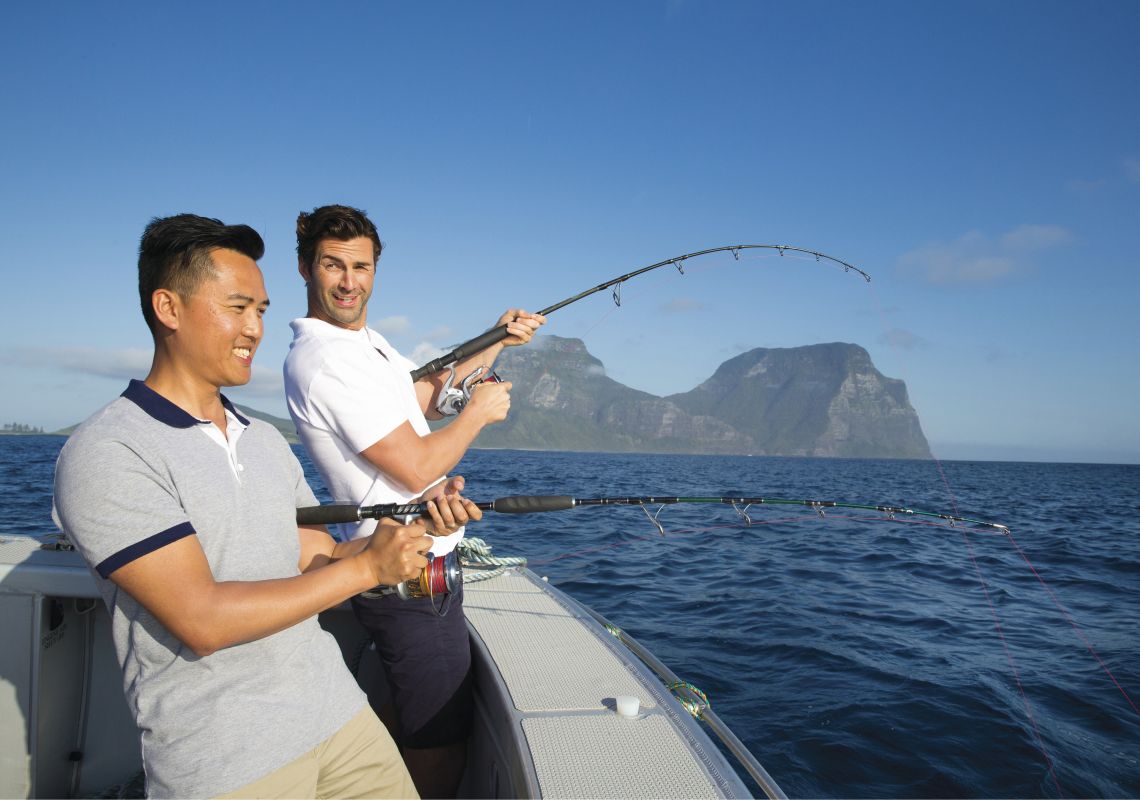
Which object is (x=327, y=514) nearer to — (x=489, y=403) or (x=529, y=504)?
(x=489, y=403)

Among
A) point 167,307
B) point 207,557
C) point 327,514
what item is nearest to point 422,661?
point 327,514

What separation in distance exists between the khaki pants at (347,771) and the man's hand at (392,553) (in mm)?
475

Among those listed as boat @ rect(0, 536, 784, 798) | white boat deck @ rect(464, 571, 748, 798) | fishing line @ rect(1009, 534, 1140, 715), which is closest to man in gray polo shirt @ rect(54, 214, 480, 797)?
white boat deck @ rect(464, 571, 748, 798)

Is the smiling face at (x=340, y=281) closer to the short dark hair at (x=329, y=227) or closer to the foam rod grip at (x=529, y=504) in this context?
the short dark hair at (x=329, y=227)

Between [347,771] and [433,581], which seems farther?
[433,581]

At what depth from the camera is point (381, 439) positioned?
6.80 feet

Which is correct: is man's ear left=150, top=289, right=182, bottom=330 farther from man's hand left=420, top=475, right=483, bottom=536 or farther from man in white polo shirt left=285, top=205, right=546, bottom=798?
man's hand left=420, top=475, right=483, bottom=536

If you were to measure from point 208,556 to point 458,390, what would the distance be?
1.56 m

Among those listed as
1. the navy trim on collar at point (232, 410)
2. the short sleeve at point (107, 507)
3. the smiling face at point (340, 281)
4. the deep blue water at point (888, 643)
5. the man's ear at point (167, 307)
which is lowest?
the deep blue water at point (888, 643)

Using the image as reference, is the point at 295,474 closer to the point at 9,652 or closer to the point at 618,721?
the point at 618,721

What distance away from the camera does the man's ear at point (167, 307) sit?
157 cm

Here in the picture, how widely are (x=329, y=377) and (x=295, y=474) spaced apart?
0.31m

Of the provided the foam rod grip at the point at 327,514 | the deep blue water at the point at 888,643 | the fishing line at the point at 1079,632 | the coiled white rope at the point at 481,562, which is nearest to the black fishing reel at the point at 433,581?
the foam rod grip at the point at 327,514

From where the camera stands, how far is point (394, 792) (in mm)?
1957
